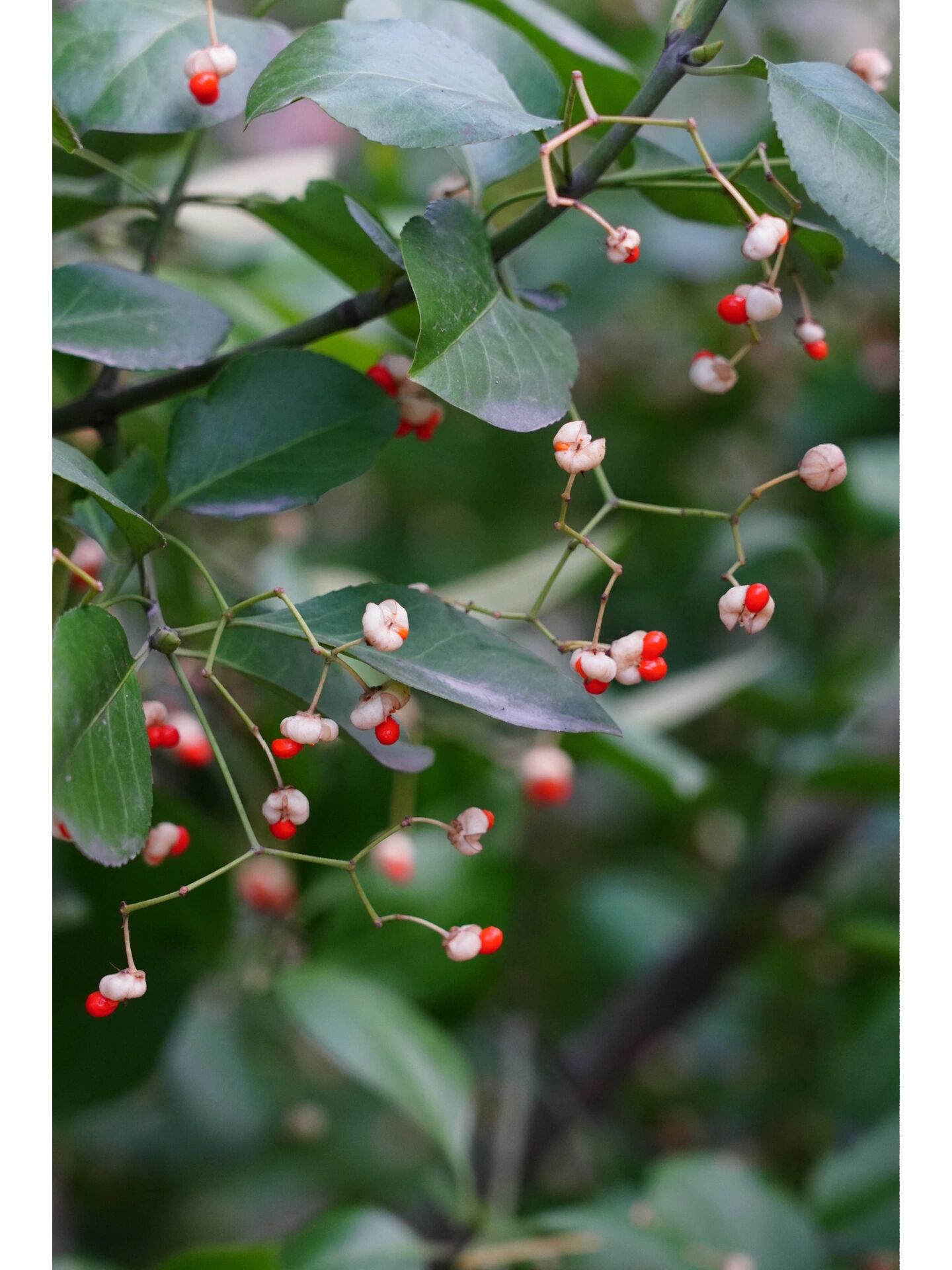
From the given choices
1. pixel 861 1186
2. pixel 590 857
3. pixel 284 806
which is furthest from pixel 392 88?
pixel 590 857

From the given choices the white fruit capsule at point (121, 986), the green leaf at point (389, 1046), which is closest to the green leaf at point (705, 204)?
the white fruit capsule at point (121, 986)

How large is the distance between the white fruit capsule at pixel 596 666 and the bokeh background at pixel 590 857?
0.15 metres

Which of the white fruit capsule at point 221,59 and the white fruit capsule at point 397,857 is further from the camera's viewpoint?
the white fruit capsule at point 397,857

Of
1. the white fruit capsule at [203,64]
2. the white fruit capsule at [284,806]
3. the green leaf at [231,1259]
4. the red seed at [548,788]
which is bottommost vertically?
the green leaf at [231,1259]

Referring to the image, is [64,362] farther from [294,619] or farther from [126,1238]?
[126,1238]

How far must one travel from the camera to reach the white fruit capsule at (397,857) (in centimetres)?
50

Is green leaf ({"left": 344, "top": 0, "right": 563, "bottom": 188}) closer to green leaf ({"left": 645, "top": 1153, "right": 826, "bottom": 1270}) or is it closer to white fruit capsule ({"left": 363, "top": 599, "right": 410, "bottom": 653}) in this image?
white fruit capsule ({"left": 363, "top": 599, "right": 410, "bottom": 653})

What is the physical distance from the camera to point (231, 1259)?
386 millimetres

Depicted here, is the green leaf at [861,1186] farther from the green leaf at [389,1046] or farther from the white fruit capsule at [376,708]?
the white fruit capsule at [376,708]


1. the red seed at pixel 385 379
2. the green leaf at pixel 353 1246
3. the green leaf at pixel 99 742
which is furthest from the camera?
the green leaf at pixel 353 1246

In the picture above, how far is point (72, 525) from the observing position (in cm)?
32

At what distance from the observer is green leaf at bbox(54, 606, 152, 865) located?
237 mm

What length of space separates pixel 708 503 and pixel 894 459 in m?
→ 0.27
